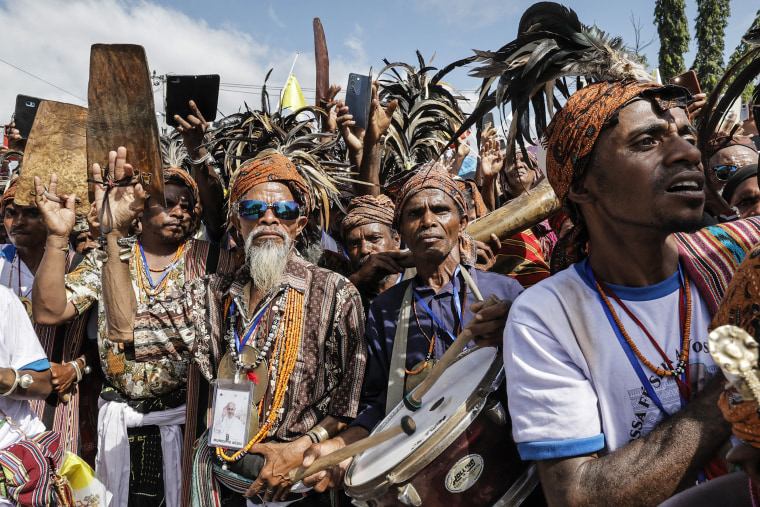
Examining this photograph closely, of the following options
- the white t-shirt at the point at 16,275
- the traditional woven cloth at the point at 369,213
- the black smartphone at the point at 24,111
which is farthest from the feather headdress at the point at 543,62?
the black smartphone at the point at 24,111

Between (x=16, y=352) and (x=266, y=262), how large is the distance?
1.66m

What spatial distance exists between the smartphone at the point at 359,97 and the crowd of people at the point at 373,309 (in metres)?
0.15

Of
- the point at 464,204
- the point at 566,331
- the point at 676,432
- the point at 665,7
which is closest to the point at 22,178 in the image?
the point at 464,204

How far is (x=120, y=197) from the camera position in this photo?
119 inches

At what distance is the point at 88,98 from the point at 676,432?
318 centimetres

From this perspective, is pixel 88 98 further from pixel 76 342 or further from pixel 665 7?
pixel 665 7

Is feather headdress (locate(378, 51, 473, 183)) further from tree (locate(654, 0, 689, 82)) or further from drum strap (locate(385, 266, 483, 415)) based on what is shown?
tree (locate(654, 0, 689, 82))

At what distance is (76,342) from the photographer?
13.3 ft

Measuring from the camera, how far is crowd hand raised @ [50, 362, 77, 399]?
12.3ft

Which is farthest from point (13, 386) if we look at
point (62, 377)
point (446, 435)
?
point (446, 435)

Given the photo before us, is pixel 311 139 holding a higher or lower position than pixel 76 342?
higher

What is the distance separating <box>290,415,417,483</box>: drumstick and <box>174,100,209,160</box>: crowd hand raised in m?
2.89

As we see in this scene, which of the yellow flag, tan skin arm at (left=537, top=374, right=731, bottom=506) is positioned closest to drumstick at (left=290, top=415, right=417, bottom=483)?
tan skin arm at (left=537, top=374, right=731, bottom=506)

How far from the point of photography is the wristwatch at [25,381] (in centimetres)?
326
